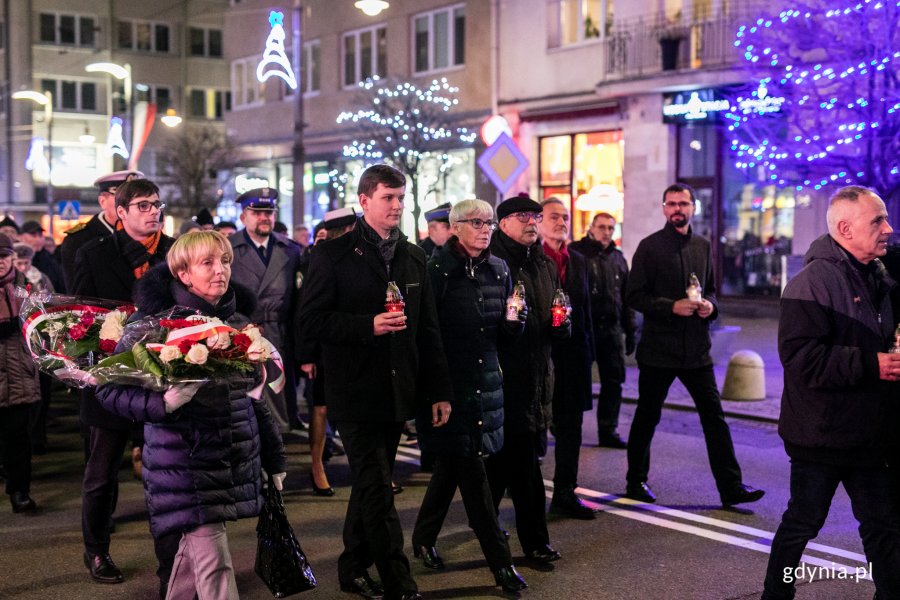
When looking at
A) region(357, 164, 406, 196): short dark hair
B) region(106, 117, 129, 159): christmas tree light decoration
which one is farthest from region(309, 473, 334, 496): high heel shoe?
region(106, 117, 129, 159): christmas tree light decoration

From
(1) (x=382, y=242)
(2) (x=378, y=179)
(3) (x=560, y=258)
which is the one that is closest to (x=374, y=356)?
(1) (x=382, y=242)

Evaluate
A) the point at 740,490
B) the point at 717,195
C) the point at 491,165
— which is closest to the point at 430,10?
the point at 717,195

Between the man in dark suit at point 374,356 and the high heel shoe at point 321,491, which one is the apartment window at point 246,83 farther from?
the man in dark suit at point 374,356

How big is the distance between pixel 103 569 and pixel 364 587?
5.05ft

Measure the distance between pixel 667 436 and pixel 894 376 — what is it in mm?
5920

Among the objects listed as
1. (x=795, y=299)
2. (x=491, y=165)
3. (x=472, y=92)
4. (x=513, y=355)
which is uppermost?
(x=472, y=92)

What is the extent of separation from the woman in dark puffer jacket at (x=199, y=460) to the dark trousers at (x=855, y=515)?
2.42 metres

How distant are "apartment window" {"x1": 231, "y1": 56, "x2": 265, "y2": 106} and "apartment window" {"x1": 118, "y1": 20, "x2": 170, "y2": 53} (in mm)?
21713

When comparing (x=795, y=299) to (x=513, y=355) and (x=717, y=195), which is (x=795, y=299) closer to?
(x=513, y=355)

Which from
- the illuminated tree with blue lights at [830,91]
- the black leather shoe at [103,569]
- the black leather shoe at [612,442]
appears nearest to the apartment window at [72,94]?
the illuminated tree with blue lights at [830,91]

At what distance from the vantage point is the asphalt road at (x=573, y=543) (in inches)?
234

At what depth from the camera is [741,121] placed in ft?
58.6

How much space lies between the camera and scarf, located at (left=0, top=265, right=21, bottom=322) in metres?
7.65

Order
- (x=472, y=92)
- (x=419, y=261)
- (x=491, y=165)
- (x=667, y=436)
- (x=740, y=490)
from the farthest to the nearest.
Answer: (x=472, y=92) < (x=491, y=165) < (x=667, y=436) < (x=740, y=490) < (x=419, y=261)
